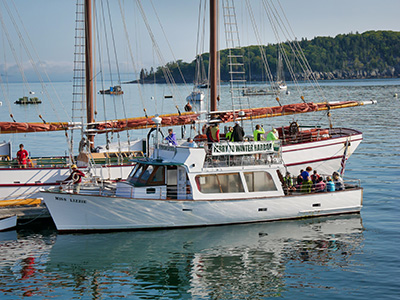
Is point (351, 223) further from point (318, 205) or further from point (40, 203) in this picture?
point (40, 203)

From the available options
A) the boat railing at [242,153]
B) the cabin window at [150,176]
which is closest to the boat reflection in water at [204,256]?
the cabin window at [150,176]

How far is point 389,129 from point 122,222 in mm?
48476

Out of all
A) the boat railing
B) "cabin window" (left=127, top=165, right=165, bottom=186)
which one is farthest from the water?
the boat railing

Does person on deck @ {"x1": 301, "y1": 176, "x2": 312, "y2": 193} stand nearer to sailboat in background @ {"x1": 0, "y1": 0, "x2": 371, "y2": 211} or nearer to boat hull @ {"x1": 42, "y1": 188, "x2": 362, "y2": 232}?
boat hull @ {"x1": 42, "y1": 188, "x2": 362, "y2": 232}

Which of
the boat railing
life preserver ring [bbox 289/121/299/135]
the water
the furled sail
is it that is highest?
the furled sail

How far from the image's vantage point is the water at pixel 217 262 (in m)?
19.8

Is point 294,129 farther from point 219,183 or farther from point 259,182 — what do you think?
point 219,183

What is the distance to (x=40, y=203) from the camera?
1161 inches

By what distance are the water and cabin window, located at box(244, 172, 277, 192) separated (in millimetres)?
1815

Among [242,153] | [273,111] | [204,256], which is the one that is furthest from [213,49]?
[204,256]

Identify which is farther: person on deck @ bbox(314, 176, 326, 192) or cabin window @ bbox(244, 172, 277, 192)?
person on deck @ bbox(314, 176, 326, 192)

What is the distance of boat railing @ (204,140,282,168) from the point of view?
27.1m

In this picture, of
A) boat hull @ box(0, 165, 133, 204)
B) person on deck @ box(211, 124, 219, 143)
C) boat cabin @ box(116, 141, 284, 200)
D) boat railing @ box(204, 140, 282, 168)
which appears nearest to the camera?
boat cabin @ box(116, 141, 284, 200)

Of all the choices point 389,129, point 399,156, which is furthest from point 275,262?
point 389,129
